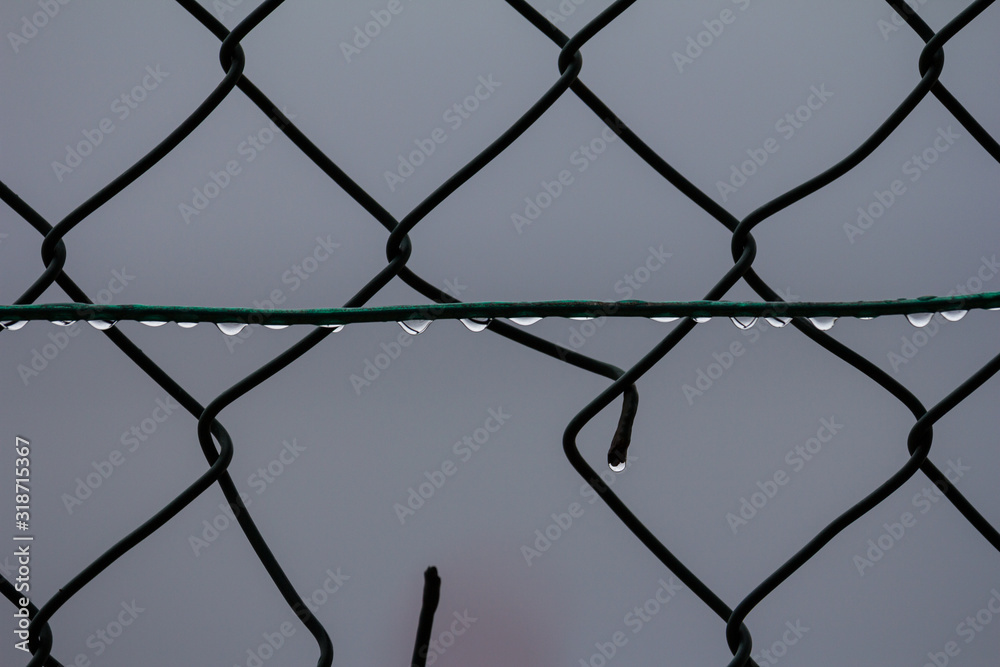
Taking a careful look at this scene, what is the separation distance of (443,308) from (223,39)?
162 mm

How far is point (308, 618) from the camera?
339mm

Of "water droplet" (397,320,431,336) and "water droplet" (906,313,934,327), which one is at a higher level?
"water droplet" (397,320,431,336)

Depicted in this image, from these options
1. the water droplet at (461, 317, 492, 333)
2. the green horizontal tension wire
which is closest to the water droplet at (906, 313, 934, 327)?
the green horizontal tension wire

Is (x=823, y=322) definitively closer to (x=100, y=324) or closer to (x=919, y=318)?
(x=919, y=318)

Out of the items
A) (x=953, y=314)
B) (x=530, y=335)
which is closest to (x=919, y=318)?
(x=953, y=314)

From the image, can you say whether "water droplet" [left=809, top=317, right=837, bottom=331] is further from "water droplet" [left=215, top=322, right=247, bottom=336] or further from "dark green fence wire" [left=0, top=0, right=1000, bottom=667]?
"water droplet" [left=215, top=322, right=247, bottom=336]

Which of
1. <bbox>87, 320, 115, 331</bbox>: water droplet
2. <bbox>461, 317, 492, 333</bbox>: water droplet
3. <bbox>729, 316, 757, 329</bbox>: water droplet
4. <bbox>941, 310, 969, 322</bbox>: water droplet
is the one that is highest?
<bbox>87, 320, 115, 331</bbox>: water droplet

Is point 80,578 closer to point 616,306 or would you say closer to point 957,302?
point 616,306

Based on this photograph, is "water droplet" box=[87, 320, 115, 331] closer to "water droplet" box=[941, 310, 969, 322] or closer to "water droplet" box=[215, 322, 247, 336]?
"water droplet" box=[215, 322, 247, 336]

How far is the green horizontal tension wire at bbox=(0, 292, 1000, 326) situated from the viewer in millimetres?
279

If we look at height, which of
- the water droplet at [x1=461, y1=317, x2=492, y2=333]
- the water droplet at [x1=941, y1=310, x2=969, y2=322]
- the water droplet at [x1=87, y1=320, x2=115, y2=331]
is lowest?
the water droplet at [x1=941, y1=310, x2=969, y2=322]

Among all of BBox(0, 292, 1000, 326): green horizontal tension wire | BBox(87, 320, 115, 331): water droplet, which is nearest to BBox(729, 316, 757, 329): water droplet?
BBox(0, 292, 1000, 326): green horizontal tension wire

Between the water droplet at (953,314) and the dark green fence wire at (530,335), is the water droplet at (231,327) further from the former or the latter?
the water droplet at (953,314)

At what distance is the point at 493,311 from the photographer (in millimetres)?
281
